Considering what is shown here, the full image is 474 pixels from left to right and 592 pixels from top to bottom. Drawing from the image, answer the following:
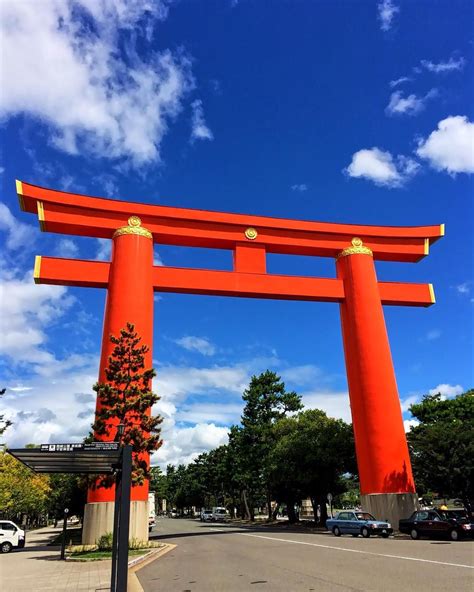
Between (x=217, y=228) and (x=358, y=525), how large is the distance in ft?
59.7

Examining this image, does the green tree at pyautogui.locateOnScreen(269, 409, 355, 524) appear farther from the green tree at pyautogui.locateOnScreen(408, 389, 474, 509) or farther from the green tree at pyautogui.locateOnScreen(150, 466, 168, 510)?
the green tree at pyautogui.locateOnScreen(150, 466, 168, 510)

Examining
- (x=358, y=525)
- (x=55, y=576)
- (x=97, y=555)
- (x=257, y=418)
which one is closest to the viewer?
(x=55, y=576)

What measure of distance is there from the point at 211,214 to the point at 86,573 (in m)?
20.6

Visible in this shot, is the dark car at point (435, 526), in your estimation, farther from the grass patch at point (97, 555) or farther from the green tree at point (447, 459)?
the grass patch at point (97, 555)

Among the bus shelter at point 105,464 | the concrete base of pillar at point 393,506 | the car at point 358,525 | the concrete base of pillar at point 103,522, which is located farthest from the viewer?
the concrete base of pillar at point 393,506

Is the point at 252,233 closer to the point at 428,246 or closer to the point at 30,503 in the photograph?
the point at 428,246

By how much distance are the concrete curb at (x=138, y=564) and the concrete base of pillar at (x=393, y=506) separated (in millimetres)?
11428

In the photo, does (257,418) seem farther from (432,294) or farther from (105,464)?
(105,464)

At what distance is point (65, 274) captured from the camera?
27125mm

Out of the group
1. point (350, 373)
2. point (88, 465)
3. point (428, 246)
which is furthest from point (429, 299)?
point (88, 465)

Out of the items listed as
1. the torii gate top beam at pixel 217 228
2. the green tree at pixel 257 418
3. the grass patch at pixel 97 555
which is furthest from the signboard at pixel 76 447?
the green tree at pixel 257 418

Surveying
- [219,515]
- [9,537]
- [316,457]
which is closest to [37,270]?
[9,537]

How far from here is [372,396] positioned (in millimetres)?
28766

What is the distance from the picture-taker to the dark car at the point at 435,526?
21547mm
